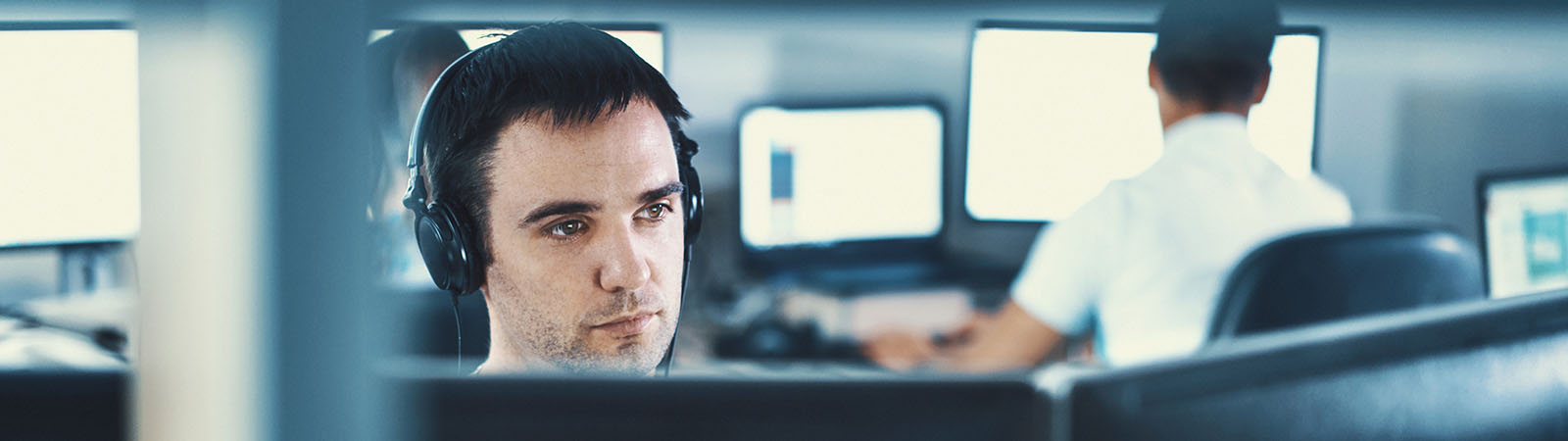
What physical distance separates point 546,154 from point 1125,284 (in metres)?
0.91

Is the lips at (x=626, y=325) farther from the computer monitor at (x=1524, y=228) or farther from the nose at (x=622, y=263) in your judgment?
the computer monitor at (x=1524, y=228)

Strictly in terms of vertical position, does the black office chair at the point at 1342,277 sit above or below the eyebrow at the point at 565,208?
below

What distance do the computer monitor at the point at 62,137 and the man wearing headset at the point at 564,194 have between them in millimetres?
693

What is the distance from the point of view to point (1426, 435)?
1.10ft

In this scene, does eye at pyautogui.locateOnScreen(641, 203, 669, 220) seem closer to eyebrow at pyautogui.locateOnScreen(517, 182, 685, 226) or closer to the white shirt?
eyebrow at pyautogui.locateOnScreen(517, 182, 685, 226)

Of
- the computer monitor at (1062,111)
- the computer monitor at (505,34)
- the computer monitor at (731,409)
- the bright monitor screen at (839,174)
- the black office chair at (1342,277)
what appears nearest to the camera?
the computer monitor at (731,409)

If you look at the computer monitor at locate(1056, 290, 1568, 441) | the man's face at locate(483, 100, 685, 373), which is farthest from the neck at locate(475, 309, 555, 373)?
the computer monitor at locate(1056, 290, 1568, 441)

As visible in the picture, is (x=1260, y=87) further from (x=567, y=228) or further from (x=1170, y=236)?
(x=567, y=228)

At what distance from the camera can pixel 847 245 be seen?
1.79m

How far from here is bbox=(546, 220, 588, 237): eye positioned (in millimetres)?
426

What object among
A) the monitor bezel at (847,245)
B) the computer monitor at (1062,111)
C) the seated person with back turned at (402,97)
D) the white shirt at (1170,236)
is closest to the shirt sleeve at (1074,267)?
the white shirt at (1170,236)

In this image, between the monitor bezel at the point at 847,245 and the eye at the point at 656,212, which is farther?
the monitor bezel at the point at 847,245

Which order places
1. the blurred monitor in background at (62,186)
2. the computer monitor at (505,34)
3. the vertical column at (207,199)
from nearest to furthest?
the vertical column at (207,199) → the computer monitor at (505,34) → the blurred monitor in background at (62,186)

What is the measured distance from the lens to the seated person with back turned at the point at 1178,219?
117 cm
